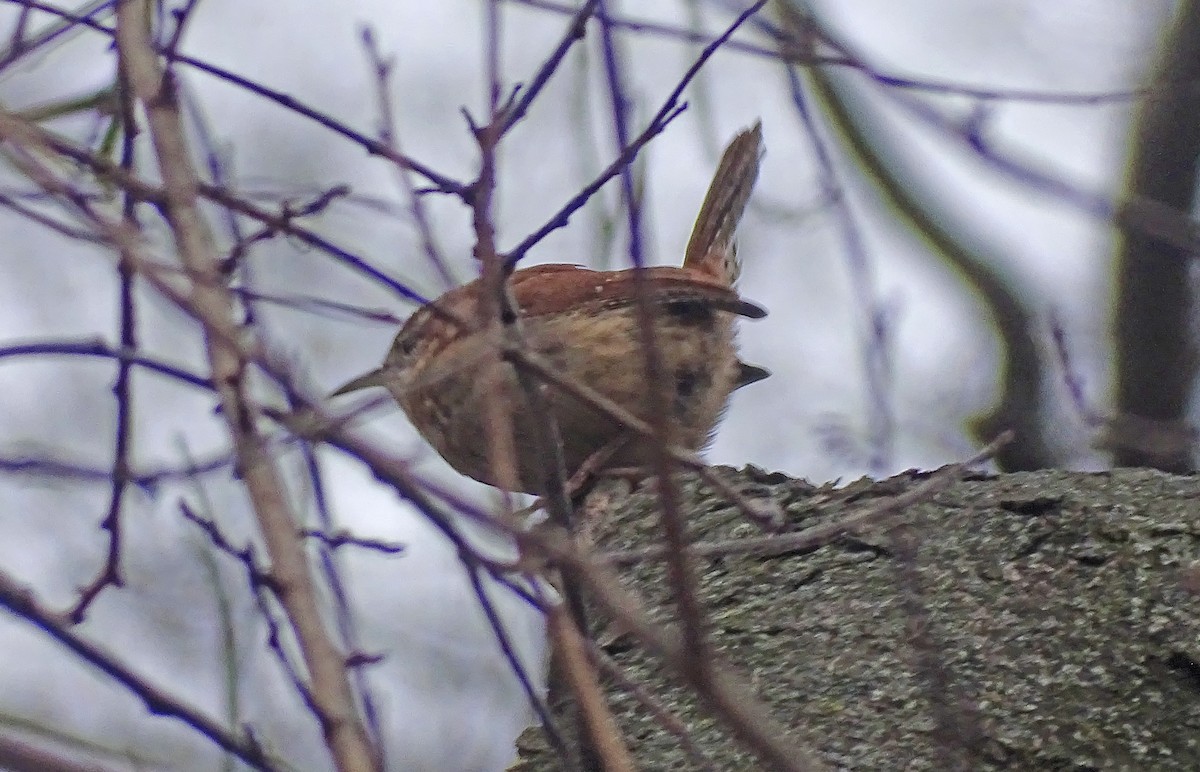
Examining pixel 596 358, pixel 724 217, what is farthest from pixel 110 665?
pixel 724 217

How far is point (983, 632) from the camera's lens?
2535 millimetres

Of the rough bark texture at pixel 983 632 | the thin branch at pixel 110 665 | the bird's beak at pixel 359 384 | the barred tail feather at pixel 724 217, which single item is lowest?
the thin branch at pixel 110 665

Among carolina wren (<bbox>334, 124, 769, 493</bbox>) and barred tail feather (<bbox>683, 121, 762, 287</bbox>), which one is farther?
barred tail feather (<bbox>683, 121, 762, 287</bbox>)

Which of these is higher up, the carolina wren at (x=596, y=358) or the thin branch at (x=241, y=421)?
the carolina wren at (x=596, y=358)

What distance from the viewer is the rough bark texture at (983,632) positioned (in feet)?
7.70

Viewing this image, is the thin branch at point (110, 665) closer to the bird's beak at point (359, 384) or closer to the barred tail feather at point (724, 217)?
the bird's beak at point (359, 384)

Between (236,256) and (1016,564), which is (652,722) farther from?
(236,256)

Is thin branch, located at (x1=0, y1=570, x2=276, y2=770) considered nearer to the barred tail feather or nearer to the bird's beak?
the bird's beak

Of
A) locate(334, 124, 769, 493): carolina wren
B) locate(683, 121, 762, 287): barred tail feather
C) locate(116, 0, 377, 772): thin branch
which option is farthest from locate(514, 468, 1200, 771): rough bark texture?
locate(683, 121, 762, 287): barred tail feather

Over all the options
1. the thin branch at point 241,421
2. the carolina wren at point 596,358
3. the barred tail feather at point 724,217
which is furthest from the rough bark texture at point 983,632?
the barred tail feather at point 724,217

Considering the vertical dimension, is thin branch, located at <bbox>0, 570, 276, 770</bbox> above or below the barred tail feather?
below

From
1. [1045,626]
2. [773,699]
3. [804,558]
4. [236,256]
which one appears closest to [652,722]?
[773,699]

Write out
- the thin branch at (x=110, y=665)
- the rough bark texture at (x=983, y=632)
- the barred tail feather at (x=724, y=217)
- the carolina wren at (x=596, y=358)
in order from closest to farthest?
the thin branch at (x=110, y=665) < the rough bark texture at (x=983, y=632) < the carolina wren at (x=596, y=358) < the barred tail feather at (x=724, y=217)

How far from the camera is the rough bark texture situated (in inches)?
92.4
